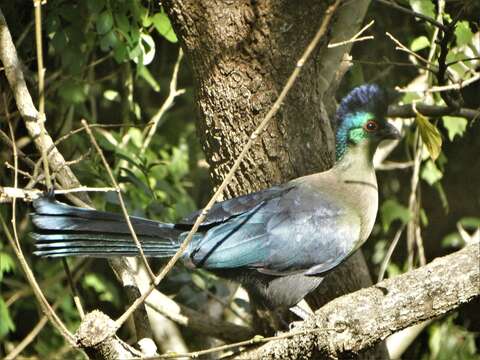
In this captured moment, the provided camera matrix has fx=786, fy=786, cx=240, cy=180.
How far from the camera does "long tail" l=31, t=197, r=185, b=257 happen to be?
8.66 ft

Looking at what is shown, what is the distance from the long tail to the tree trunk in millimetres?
519

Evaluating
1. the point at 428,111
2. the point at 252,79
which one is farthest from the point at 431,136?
the point at 252,79

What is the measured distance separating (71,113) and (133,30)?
0.85 meters

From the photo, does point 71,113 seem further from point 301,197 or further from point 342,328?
point 342,328

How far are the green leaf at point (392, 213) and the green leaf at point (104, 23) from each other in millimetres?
1900

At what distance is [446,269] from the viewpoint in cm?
225

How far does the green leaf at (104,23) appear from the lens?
3.20 m

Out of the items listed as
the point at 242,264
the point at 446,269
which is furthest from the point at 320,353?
the point at 242,264

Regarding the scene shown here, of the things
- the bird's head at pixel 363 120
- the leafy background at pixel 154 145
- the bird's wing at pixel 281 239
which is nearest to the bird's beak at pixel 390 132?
the bird's head at pixel 363 120

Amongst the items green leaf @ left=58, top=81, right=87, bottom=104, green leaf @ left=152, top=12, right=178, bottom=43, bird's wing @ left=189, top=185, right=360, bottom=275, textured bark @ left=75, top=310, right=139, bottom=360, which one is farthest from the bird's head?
textured bark @ left=75, top=310, right=139, bottom=360

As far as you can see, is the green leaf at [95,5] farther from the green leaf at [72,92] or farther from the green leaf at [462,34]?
the green leaf at [462,34]

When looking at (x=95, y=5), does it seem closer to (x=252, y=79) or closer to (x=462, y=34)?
(x=252, y=79)

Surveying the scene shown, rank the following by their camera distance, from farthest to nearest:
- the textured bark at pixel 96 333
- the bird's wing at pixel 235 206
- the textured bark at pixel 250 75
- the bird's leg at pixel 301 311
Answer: the bird's leg at pixel 301 311, the bird's wing at pixel 235 206, the textured bark at pixel 250 75, the textured bark at pixel 96 333

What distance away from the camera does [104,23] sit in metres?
3.20
